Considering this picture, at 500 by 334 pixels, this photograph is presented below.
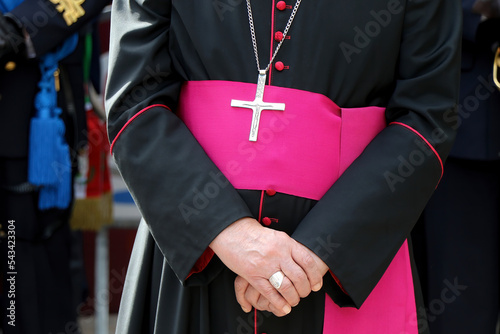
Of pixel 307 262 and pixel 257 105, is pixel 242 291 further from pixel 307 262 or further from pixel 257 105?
pixel 257 105

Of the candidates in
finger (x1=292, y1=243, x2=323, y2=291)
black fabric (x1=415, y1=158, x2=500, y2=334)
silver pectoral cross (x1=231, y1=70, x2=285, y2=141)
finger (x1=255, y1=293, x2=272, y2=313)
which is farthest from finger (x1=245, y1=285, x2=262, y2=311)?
black fabric (x1=415, y1=158, x2=500, y2=334)

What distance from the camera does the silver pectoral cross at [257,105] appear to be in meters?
1.62

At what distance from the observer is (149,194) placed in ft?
5.20

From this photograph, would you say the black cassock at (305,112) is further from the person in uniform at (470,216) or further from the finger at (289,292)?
the person in uniform at (470,216)

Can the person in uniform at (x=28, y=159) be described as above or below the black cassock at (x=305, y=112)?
below

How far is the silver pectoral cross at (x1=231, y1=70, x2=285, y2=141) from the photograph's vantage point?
162cm

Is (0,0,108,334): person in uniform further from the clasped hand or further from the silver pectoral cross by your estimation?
the clasped hand

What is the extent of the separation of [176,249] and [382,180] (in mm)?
488

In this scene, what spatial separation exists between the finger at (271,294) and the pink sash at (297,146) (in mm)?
155

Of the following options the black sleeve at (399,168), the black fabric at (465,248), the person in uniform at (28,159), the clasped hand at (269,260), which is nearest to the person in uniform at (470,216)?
the black fabric at (465,248)

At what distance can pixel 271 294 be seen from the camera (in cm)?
152

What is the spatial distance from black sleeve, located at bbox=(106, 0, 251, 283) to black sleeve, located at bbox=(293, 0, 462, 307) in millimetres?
207

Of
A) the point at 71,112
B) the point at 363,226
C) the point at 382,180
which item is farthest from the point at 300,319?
the point at 71,112

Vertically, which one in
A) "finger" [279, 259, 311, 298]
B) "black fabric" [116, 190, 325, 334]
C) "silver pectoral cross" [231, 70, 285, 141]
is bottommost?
"black fabric" [116, 190, 325, 334]
